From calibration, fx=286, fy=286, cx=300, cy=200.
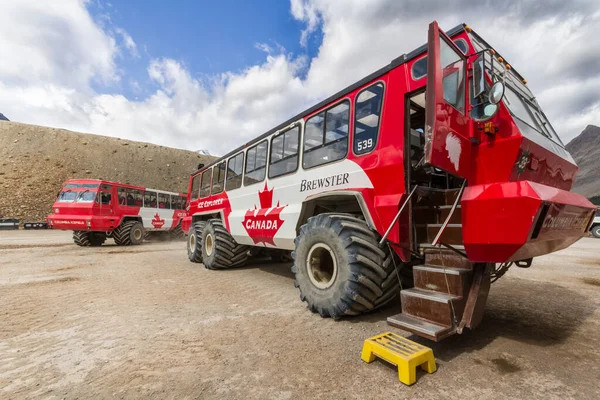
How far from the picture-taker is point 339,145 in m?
4.10

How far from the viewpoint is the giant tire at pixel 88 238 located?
1340 cm

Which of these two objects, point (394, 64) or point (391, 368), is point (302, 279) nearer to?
point (391, 368)

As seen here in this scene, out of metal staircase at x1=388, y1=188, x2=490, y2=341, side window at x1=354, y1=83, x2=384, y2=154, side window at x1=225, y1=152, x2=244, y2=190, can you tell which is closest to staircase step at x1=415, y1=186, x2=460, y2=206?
metal staircase at x1=388, y1=188, x2=490, y2=341

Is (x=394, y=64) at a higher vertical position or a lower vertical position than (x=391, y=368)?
higher

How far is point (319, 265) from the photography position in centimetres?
385

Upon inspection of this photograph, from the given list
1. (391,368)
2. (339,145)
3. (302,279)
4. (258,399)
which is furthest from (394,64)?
(258,399)

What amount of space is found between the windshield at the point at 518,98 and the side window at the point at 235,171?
525cm

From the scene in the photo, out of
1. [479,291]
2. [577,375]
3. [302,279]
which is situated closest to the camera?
[577,375]

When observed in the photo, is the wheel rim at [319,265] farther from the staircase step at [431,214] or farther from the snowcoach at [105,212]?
the snowcoach at [105,212]

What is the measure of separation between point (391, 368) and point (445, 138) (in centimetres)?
199

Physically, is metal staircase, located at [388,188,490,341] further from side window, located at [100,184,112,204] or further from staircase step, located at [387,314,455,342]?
side window, located at [100,184,112,204]

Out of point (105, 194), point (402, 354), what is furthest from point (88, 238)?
point (402, 354)

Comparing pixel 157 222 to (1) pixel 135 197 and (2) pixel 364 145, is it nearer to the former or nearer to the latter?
(1) pixel 135 197

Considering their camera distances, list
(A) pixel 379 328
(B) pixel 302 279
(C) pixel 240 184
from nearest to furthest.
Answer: (A) pixel 379 328, (B) pixel 302 279, (C) pixel 240 184
